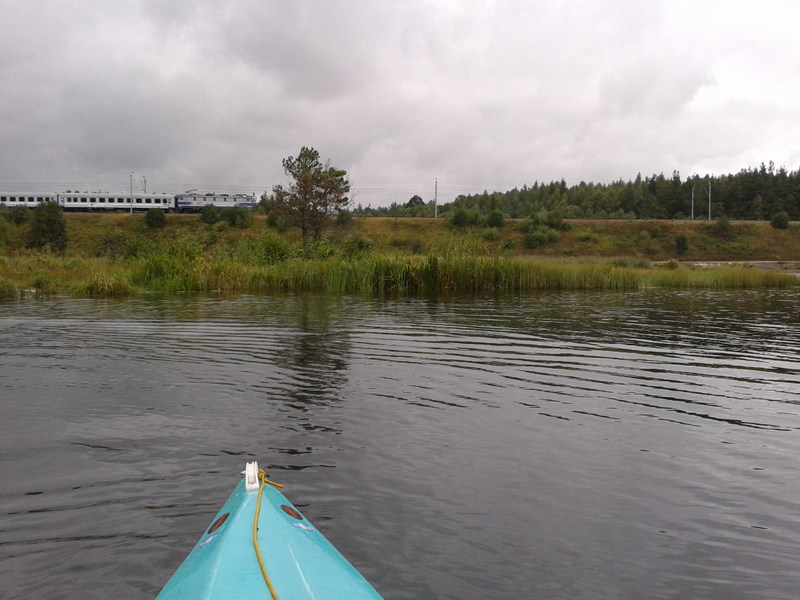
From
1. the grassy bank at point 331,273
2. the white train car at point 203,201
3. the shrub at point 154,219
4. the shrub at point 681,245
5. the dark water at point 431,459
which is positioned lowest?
the dark water at point 431,459

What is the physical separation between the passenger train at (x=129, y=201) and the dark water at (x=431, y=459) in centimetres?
6334

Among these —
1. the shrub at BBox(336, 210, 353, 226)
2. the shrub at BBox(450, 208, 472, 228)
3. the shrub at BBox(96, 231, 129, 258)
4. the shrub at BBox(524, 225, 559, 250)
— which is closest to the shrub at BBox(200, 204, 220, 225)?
the shrub at BBox(96, 231, 129, 258)

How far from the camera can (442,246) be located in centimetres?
2738

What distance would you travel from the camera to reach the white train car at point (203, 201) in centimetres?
7400

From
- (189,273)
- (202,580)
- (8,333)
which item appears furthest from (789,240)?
(202,580)

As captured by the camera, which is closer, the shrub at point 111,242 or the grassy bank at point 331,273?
the grassy bank at point 331,273

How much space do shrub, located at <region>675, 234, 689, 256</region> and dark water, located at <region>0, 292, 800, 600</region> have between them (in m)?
59.2

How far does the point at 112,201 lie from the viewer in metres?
75.4

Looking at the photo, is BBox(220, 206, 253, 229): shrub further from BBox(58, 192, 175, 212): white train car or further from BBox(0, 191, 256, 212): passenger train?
BBox(58, 192, 175, 212): white train car

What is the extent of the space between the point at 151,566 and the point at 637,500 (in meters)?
3.74

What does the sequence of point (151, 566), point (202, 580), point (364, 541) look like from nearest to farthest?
point (202, 580) → point (151, 566) → point (364, 541)

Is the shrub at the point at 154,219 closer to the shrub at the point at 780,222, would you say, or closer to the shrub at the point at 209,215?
the shrub at the point at 209,215

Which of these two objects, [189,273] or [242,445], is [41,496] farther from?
[189,273]

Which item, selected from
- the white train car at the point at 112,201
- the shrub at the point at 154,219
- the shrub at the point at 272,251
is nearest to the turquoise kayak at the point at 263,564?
the shrub at the point at 272,251
